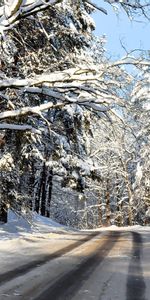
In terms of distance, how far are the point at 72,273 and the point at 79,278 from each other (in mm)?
465

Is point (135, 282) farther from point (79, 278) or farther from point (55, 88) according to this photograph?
point (55, 88)

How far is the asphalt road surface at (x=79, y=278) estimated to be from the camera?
6.07 m

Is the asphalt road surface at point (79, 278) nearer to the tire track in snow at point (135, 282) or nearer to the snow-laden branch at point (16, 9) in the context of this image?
the tire track in snow at point (135, 282)

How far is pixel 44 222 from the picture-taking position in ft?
74.9

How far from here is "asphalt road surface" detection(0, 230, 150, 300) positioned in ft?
19.9

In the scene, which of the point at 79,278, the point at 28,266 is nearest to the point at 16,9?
the point at 28,266

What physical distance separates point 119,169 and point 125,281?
3079 cm

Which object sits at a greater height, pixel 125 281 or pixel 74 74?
pixel 74 74

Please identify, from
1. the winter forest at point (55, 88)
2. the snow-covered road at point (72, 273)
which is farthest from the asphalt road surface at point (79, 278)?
the winter forest at point (55, 88)

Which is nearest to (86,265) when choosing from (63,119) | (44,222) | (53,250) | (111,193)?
(53,250)

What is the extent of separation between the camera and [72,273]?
7.85 metres

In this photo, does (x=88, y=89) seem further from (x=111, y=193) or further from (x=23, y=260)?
(x=111, y=193)

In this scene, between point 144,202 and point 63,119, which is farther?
point 144,202

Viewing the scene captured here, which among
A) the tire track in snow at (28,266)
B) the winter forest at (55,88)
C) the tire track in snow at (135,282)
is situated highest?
the winter forest at (55,88)
